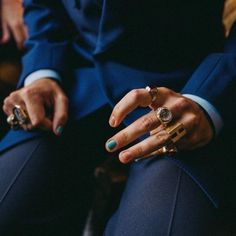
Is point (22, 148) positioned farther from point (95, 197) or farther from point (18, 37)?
point (18, 37)

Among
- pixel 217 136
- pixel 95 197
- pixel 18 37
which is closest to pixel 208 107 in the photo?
pixel 217 136

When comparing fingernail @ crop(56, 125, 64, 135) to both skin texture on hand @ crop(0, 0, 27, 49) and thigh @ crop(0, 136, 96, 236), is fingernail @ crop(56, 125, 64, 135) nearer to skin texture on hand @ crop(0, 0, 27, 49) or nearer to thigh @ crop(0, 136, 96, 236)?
thigh @ crop(0, 136, 96, 236)

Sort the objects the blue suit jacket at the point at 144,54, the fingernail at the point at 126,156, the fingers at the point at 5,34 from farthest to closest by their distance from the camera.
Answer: the fingers at the point at 5,34, the blue suit jacket at the point at 144,54, the fingernail at the point at 126,156

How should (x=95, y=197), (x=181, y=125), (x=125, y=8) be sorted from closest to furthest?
(x=181, y=125) → (x=125, y=8) → (x=95, y=197)

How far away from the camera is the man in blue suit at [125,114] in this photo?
1.85ft

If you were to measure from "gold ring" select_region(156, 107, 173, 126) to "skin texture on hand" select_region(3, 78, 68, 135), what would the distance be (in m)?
0.23

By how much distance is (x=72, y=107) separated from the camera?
0.75 meters

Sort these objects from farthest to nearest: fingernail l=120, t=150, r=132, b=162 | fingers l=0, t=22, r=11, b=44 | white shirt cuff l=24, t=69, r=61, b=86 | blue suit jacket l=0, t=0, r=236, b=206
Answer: fingers l=0, t=22, r=11, b=44, white shirt cuff l=24, t=69, r=61, b=86, blue suit jacket l=0, t=0, r=236, b=206, fingernail l=120, t=150, r=132, b=162

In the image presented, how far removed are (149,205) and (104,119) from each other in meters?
0.26

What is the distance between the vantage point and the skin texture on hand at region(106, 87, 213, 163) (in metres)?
0.55

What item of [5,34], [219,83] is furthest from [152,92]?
[5,34]

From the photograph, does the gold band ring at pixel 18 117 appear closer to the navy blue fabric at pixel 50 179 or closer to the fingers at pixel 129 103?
the navy blue fabric at pixel 50 179

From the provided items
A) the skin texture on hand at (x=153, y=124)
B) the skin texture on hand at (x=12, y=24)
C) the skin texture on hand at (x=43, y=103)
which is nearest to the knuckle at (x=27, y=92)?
the skin texture on hand at (x=43, y=103)

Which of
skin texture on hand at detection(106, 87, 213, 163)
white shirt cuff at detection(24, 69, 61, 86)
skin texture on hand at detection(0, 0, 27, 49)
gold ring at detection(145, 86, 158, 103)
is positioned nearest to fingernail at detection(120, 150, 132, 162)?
skin texture on hand at detection(106, 87, 213, 163)
